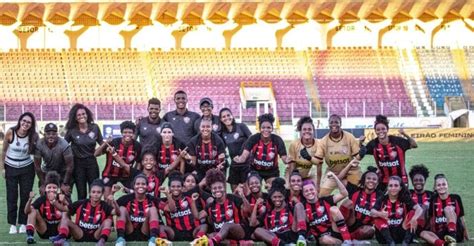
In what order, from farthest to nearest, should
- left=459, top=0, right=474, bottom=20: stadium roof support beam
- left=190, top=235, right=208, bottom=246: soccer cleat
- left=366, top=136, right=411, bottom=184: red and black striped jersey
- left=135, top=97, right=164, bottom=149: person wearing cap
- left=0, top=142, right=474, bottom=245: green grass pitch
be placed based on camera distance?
left=459, top=0, right=474, bottom=20: stadium roof support beam, left=0, top=142, right=474, bottom=245: green grass pitch, left=135, top=97, right=164, bottom=149: person wearing cap, left=366, top=136, right=411, bottom=184: red and black striped jersey, left=190, top=235, right=208, bottom=246: soccer cleat

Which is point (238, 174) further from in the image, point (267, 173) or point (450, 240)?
point (450, 240)

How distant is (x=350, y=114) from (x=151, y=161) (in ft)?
95.4

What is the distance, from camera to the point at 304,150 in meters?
11.3

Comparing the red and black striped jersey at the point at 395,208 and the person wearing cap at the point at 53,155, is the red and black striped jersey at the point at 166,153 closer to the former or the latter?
the person wearing cap at the point at 53,155

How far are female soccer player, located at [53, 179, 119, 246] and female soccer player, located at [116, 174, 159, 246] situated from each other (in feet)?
0.51

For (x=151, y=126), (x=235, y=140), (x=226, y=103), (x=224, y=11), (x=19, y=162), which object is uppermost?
(x=224, y=11)

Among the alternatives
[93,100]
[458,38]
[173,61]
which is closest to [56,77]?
[93,100]

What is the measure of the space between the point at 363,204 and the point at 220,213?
1.54 metres

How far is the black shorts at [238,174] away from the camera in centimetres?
1198

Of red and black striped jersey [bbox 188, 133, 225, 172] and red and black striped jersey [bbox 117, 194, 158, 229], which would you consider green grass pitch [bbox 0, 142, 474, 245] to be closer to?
red and black striped jersey [bbox 117, 194, 158, 229]

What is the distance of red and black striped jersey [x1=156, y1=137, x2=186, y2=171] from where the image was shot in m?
11.3

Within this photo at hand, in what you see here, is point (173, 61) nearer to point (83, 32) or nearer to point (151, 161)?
point (83, 32)

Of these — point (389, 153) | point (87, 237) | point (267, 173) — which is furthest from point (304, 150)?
point (87, 237)

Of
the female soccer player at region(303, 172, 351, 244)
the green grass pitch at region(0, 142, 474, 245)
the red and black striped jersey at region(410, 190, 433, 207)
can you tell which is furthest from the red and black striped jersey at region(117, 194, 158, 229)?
the red and black striped jersey at region(410, 190, 433, 207)
